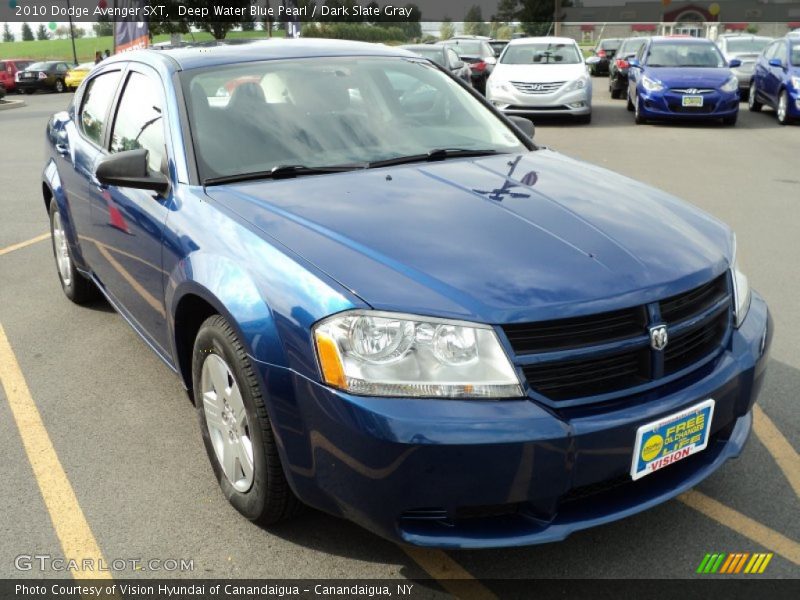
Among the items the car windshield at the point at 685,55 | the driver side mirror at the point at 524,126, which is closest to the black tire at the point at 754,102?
the car windshield at the point at 685,55

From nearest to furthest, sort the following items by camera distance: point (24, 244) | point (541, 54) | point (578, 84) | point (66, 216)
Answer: point (66, 216) → point (24, 244) → point (578, 84) → point (541, 54)

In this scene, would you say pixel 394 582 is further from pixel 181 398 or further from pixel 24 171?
pixel 24 171

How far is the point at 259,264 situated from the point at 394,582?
112cm

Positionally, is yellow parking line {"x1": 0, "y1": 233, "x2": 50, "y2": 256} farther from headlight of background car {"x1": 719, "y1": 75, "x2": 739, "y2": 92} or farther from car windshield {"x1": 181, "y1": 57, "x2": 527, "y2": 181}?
headlight of background car {"x1": 719, "y1": 75, "x2": 739, "y2": 92}

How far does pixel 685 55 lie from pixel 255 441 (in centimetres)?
1447

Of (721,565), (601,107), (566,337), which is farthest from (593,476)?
(601,107)

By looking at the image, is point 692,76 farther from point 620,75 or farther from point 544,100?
point 620,75

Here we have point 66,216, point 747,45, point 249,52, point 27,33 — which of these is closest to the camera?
point 249,52

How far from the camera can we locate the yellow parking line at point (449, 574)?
8.70ft

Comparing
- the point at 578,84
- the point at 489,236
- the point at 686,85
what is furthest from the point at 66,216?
the point at 686,85

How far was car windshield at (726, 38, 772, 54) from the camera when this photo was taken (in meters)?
21.0

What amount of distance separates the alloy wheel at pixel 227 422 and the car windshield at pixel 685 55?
544 inches

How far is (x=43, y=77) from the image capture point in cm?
3566

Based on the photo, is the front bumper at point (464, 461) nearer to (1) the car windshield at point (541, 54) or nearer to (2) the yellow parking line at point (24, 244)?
(2) the yellow parking line at point (24, 244)
